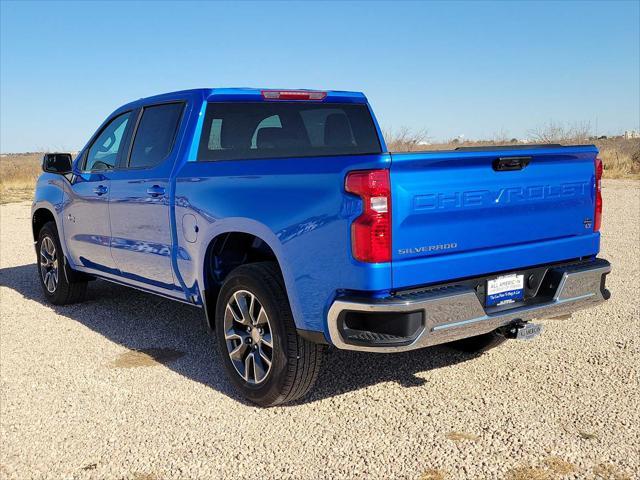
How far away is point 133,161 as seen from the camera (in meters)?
5.81

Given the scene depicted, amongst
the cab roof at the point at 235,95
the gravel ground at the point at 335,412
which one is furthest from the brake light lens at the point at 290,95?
the gravel ground at the point at 335,412

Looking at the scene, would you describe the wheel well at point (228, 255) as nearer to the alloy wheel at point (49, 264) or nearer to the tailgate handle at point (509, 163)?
the tailgate handle at point (509, 163)

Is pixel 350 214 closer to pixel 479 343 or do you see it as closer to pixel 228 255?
pixel 228 255

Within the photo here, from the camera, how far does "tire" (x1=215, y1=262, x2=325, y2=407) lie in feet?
13.4

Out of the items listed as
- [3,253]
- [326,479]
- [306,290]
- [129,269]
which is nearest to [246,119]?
[129,269]

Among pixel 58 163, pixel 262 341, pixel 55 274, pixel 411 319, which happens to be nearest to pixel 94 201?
pixel 58 163

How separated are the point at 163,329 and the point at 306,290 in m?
2.84

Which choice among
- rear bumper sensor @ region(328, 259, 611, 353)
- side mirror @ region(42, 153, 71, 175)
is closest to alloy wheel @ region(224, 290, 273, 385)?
rear bumper sensor @ region(328, 259, 611, 353)

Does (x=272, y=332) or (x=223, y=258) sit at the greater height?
(x=223, y=258)

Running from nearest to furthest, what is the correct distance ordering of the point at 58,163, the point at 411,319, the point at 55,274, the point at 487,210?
the point at 411,319 → the point at 487,210 → the point at 58,163 → the point at 55,274

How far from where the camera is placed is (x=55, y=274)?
24.4ft

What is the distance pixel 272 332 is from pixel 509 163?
1670mm

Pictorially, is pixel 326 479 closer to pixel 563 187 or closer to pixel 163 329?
pixel 563 187

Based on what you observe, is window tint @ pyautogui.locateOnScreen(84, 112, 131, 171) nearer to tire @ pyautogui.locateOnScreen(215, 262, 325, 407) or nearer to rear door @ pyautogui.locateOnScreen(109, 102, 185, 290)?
rear door @ pyautogui.locateOnScreen(109, 102, 185, 290)
